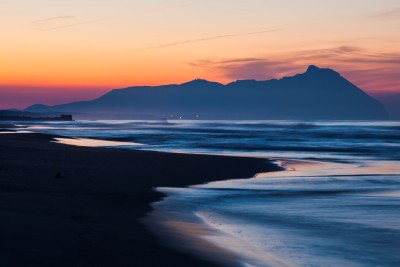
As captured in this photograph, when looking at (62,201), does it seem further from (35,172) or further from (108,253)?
(35,172)

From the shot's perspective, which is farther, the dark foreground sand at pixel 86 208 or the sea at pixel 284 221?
the sea at pixel 284 221

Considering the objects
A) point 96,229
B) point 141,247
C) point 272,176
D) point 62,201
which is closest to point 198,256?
point 141,247

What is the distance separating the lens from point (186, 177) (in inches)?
872

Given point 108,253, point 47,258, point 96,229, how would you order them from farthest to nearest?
point 96,229
point 108,253
point 47,258

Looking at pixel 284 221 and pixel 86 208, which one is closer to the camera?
pixel 284 221

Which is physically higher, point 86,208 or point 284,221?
point 86,208

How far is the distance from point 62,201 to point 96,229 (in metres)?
3.25

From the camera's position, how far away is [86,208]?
13.1 metres

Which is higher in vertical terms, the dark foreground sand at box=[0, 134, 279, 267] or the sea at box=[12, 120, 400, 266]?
the dark foreground sand at box=[0, 134, 279, 267]

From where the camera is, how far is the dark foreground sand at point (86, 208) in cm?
848

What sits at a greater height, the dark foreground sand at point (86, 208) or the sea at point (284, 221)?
the dark foreground sand at point (86, 208)

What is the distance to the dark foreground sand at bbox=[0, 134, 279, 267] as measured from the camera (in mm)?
8477

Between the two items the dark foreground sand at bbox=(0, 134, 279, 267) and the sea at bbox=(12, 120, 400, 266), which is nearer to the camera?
the dark foreground sand at bbox=(0, 134, 279, 267)

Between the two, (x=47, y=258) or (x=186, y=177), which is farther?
(x=186, y=177)
